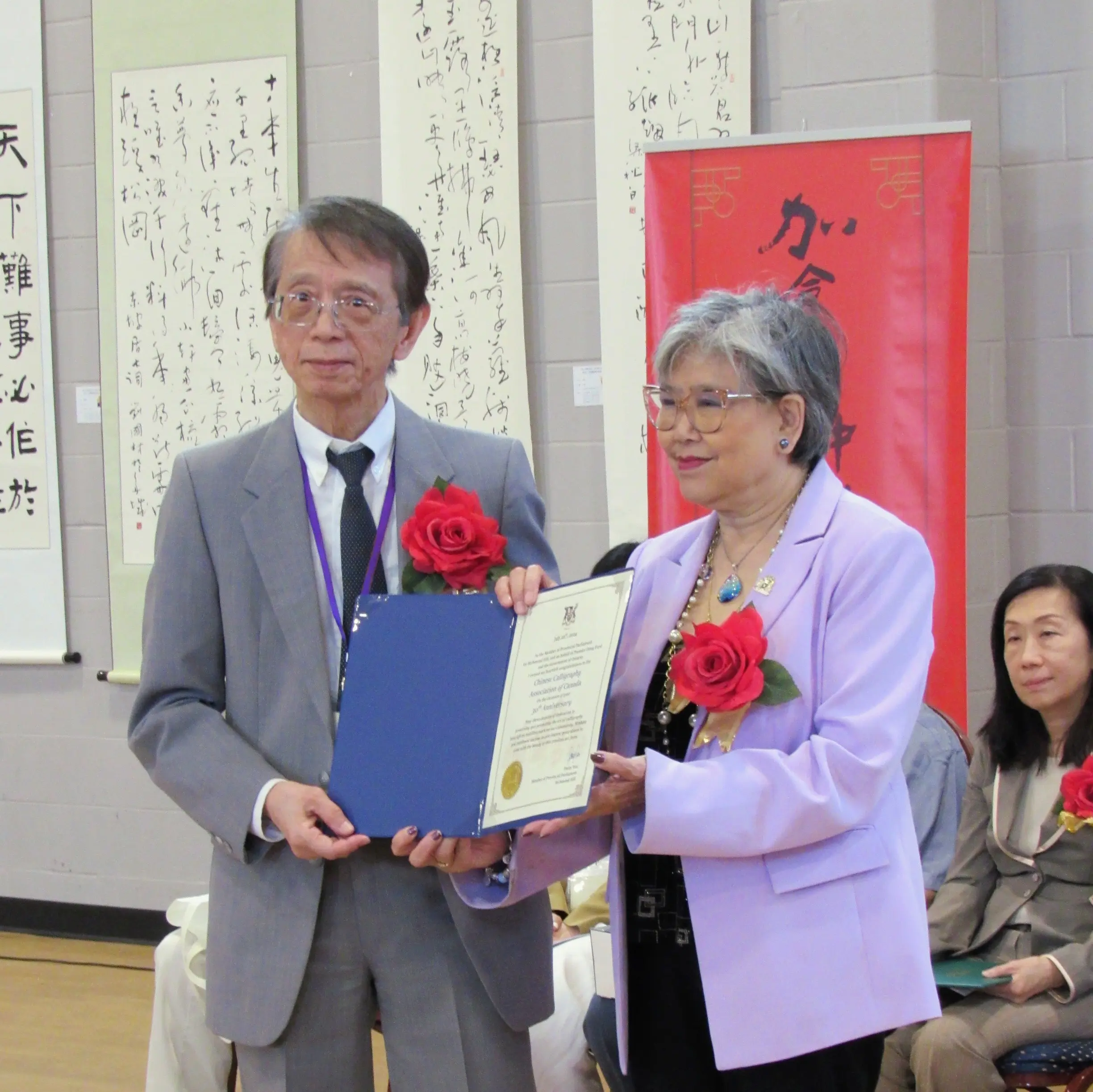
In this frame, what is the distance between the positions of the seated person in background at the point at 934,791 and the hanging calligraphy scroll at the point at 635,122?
1226 mm

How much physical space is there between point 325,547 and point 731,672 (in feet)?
1.62

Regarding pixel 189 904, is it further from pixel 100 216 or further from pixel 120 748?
pixel 100 216

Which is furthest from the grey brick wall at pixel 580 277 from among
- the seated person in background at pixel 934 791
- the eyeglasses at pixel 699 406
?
the eyeglasses at pixel 699 406

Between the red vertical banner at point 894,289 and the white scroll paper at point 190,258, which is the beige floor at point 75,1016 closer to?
the white scroll paper at point 190,258

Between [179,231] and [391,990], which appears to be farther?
[179,231]

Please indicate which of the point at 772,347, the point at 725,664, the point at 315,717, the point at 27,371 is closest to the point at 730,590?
the point at 725,664

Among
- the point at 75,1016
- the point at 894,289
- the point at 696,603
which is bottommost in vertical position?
the point at 75,1016

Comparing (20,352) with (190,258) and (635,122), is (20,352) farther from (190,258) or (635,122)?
(635,122)

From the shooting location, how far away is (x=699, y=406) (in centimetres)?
153

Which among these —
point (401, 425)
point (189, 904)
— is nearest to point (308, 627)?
point (401, 425)

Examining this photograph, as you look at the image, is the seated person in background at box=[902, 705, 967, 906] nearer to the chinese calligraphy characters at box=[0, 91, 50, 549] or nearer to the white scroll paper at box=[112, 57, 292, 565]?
the white scroll paper at box=[112, 57, 292, 565]

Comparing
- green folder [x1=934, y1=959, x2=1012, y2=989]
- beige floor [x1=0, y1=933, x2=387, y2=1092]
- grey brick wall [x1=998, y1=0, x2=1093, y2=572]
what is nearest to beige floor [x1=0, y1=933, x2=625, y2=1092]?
beige floor [x1=0, y1=933, x2=387, y2=1092]

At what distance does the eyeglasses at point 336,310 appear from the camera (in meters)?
1.53

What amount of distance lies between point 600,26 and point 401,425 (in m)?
2.35
